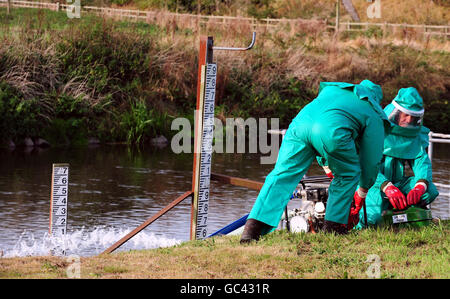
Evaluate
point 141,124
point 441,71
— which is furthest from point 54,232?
point 441,71

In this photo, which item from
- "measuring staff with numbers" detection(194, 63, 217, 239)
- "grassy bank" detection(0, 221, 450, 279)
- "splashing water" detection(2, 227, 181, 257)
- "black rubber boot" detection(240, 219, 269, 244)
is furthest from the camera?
"splashing water" detection(2, 227, 181, 257)

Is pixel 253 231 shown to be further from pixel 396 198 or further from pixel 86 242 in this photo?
pixel 86 242

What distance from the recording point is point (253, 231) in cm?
662

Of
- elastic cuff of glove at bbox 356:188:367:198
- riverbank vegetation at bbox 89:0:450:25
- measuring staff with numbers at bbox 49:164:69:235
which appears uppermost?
riverbank vegetation at bbox 89:0:450:25

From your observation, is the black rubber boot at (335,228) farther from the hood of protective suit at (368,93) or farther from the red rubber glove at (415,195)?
the red rubber glove at (415,195)

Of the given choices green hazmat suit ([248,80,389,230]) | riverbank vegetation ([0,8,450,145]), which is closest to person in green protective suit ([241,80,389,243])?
green hazmat suit ([248,80,389,230])

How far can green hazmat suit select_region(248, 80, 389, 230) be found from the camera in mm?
6367

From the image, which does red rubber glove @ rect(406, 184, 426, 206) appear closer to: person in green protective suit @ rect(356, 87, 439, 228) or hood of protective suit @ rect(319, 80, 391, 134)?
person in green protective suit @ rect(356, 87, 439, 228)

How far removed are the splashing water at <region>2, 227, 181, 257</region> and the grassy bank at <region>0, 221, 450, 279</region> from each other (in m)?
3.35

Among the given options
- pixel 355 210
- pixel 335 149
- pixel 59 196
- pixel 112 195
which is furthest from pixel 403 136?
pixel 112 195

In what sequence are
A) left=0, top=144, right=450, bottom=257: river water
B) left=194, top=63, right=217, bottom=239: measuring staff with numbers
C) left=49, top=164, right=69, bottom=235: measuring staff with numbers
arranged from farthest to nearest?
left=0, top=144, right=450, bottom=257: river water < left=194, top=63, right=217, bottom=239: measuring staff with numbers < left=49, top=164, right=69, bottom=235: measuring staff with numbers

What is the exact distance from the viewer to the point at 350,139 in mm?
6344

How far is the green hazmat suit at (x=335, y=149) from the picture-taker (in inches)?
251
